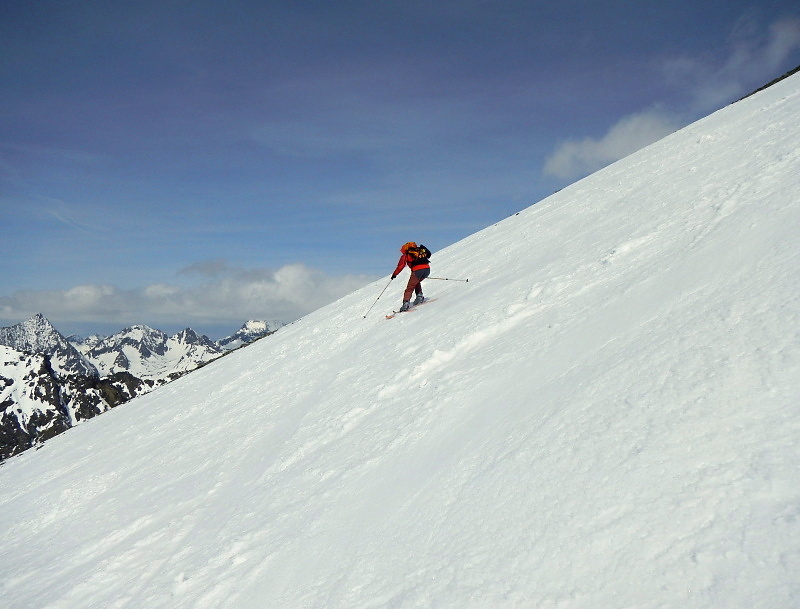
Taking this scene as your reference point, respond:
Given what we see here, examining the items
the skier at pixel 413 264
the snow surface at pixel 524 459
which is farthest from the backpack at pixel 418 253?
the snow surface at pixel 524 459

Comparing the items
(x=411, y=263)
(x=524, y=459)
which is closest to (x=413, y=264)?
(x=411, y=263)

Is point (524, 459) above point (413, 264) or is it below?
below

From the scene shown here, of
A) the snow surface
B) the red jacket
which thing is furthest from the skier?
the snow surface

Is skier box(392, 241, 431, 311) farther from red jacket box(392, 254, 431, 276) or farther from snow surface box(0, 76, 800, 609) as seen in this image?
snow surface box(0, 76, 800, 609)

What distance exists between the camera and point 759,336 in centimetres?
414

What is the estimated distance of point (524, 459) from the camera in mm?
4398

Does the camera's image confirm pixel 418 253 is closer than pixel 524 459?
No

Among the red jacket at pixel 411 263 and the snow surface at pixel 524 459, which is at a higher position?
the red jacket at pixel 411 263

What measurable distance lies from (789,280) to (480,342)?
4870 mm

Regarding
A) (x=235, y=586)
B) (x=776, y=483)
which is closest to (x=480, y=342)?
(x=235, y=586)

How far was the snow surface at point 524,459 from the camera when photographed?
3.03 meters

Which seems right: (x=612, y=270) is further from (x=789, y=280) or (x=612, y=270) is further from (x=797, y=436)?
(x=797, y=436)

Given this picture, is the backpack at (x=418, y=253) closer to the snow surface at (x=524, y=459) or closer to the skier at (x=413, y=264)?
the skier at (x=413, y=264)

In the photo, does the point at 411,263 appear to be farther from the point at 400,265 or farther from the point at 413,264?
the point at 400,265
